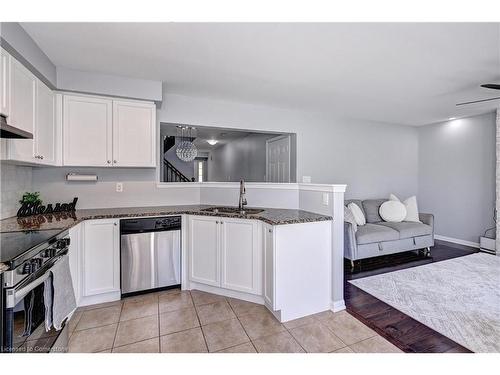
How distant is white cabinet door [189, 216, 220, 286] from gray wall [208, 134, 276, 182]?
2951mm

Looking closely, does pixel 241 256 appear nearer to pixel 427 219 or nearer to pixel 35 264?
pixel 35 264

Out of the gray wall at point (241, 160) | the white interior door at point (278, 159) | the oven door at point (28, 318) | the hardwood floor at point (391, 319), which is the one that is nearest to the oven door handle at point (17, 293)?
the oven door at point (28, 318)

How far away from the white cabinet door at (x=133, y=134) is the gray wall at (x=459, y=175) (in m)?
5.41

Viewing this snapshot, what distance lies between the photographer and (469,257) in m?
3.80

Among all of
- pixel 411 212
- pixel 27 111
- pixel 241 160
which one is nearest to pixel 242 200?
pixel 27 111

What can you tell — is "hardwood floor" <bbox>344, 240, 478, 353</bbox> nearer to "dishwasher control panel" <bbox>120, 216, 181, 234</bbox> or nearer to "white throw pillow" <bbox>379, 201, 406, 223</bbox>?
"white throw pillow" <bbox>379, 201, 406, 223</bbox>

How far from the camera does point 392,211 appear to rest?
4281 millimetres

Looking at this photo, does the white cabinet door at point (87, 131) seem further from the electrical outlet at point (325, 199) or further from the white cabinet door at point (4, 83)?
the electrical outlet at point (325, 199)

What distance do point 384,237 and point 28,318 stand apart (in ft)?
12.8

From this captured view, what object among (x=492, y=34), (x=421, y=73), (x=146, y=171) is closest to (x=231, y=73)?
(x=146, y=171)

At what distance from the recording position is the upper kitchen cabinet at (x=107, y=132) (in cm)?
260

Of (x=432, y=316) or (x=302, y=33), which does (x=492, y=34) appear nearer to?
(x=302, y=33)
